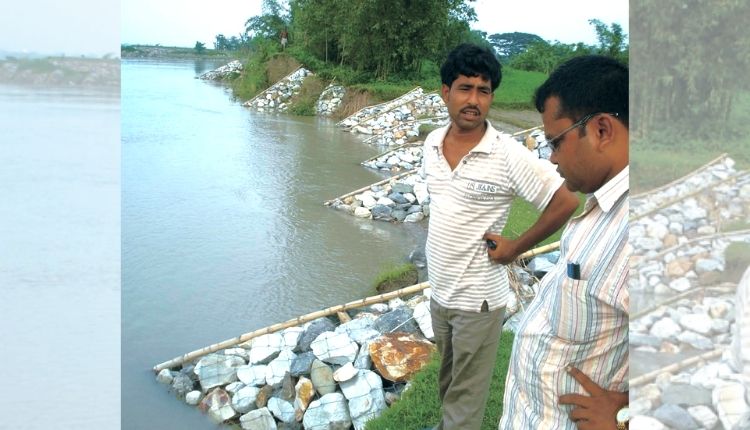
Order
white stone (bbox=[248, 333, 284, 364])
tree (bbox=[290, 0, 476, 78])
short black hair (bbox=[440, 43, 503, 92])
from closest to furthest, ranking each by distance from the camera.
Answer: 1. short black hair (bbox=[440, 43, 503, 92])
2. white stone (bbox=[248, 333, 284, 364])
3. tree (bbox=[290, 0, 476, 78])

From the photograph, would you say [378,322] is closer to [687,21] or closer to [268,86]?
[687,21]

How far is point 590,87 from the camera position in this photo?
1232 mm

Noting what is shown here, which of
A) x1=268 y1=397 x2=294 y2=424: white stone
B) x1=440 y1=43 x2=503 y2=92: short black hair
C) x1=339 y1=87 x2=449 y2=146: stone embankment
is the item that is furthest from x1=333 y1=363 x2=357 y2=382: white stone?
x1=339 y1=87 x2=449 y2=146: stone embankment

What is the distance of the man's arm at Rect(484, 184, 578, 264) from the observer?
2182 mm

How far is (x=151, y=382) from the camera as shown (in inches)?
174

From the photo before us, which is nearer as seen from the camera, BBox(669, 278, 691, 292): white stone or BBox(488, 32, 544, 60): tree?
BBox(669, 278, 691, 292): white stone

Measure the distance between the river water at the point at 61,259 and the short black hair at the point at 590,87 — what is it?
2.56 ft

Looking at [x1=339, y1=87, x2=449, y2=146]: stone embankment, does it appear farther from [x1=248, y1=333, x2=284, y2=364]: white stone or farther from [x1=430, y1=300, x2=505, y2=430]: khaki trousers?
[x1=430, y1=300, x2=505, y2=430]: khaki trousers

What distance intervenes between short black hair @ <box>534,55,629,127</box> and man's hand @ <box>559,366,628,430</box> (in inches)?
17.4

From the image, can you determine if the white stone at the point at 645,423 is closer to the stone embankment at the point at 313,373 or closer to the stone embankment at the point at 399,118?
the stone embankment at the point at 313,373

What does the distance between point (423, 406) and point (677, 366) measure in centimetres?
267

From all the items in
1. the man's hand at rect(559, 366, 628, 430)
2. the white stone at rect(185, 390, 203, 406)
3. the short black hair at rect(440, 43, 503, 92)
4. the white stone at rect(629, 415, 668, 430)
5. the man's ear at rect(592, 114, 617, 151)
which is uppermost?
the short black hair at rect(440, 43, 503, 92)

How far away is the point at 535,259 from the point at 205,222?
447cm

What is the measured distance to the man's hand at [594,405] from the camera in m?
1.17
